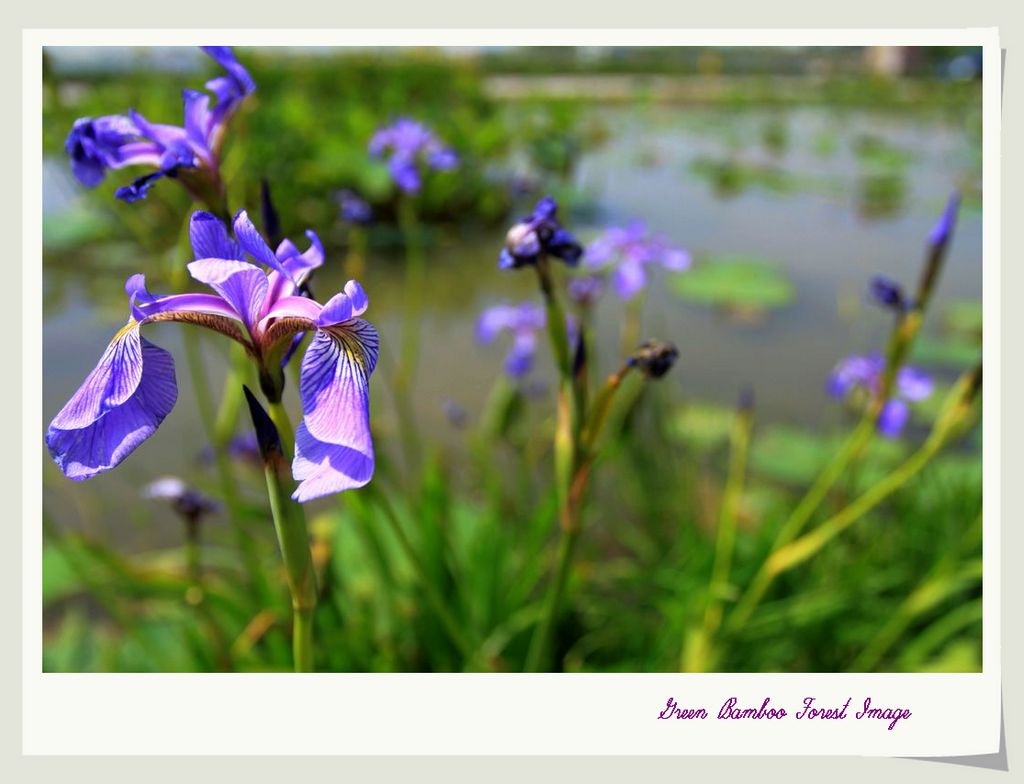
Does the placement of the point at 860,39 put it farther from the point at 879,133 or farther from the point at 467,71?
the point at 879,133

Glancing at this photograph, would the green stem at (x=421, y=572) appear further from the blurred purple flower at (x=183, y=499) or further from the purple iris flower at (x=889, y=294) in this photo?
the purple iris flower at (x=889, y=294)

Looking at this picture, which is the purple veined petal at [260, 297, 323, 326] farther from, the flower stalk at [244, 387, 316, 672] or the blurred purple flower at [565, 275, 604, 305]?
the blurred purple flower at [565, 275, 604, 305]

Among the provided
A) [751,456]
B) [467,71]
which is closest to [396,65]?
[467,71]

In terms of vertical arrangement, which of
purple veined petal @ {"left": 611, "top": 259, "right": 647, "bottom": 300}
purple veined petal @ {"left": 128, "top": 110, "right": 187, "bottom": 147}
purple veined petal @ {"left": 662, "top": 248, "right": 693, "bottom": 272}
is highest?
purple veined petal @ {"left": 128, "top": 110, "right": 187, "bottom": 147}

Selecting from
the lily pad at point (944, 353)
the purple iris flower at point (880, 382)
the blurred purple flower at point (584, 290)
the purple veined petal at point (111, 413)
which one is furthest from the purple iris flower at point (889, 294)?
the lily pad at point (944, 353)

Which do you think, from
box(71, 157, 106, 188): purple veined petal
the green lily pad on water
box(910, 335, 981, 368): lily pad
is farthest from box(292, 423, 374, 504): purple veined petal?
box(910, 335, 981, 368): lily pad

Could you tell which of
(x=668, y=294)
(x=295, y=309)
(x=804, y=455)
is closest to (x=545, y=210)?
(x=295, y=309)
